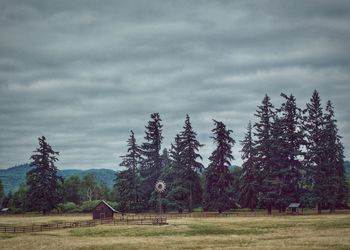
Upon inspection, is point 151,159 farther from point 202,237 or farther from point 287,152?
point 202,237

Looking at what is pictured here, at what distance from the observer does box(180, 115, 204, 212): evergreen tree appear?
9612cm

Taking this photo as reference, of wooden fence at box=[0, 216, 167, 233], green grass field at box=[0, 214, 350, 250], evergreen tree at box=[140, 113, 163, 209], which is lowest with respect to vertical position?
green grass field at box=[0, 214, 350, 250]

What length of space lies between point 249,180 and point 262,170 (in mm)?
4058

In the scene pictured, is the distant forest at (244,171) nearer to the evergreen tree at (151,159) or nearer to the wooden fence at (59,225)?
the evergreen tree at (151,159)

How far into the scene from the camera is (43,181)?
98562 mm

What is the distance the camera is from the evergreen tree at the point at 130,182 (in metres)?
99.6

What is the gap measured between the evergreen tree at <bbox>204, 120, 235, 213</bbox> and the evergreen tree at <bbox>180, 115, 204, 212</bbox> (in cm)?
416

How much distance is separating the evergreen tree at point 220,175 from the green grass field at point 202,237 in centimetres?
2527

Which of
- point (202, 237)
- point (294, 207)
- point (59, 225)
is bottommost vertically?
point (202, 237)

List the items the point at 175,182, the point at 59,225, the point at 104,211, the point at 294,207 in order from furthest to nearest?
1. the point at 175,182
2. the point at 294,207
3. the point at 104,211
4. the point at 59,225

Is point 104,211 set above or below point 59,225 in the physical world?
above

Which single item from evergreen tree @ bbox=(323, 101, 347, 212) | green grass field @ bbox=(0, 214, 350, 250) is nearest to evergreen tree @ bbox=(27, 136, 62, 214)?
green grass field @ bbox=(0, 214, 350, 250)

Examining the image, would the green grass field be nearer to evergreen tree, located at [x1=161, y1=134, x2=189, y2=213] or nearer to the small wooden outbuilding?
the small wooden outbuilding

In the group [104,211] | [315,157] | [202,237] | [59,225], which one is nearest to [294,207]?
[315,157]
